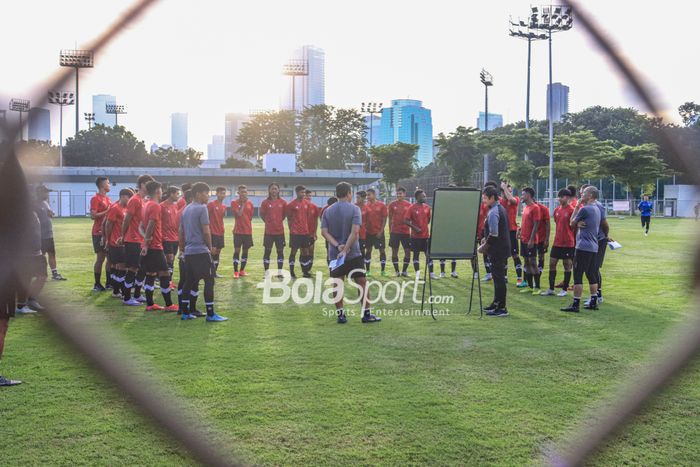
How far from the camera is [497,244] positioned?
9023mm

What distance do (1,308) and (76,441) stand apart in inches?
43.3

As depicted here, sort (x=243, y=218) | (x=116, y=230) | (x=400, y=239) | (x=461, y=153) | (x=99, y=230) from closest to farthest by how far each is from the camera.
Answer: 1. (x=116, y=230)
2. (x=99, y=230)
3. (x=243, y=218)
4. (x=400, y=239)
5. (x=461, y=153)

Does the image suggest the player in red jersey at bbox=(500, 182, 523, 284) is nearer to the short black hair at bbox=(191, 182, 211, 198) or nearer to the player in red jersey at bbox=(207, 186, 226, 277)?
the short black hair at bbox=(191, 182, 211, 198)

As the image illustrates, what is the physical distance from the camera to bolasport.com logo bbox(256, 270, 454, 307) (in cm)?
1057

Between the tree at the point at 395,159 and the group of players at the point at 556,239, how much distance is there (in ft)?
175

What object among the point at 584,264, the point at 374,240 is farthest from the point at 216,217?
the point at 584,264

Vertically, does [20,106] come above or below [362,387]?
above

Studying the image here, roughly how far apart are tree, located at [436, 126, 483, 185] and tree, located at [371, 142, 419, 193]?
4.16 m

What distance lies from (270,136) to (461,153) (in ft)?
88.3

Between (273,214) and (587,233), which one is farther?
(273,214)

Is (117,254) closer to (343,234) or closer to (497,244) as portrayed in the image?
(343,234)

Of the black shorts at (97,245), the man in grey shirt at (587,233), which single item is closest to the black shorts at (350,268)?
the man in grey shirt at (587,233)

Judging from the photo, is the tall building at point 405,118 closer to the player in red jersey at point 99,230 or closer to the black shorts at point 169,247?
the black shorts at point 169,247

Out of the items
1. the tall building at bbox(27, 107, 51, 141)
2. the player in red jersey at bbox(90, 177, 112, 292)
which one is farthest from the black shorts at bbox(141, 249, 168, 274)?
the tall building at bbox(27, 107, 51, 141)
